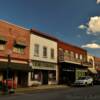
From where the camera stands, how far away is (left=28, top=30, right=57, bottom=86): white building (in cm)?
3916

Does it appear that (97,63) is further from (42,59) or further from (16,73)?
(16,73)

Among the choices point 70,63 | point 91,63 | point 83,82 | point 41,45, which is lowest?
point 83,82

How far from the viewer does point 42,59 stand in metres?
41.8

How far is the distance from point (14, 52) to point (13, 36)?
83.4 inches

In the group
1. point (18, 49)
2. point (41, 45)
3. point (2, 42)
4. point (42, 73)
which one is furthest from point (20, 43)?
point (42, 73)

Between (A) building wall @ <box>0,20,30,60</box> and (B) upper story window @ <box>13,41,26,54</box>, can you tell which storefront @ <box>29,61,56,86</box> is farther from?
(B) upper story window @ <box>13,41,26,54</box>

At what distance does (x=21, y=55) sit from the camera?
3644 centimetres

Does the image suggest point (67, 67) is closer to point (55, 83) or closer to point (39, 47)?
point (55, 83)

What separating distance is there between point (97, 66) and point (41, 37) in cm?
3342

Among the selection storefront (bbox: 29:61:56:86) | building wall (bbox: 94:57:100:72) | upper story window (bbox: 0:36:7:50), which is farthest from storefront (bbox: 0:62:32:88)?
building wall (bbox: 94:57:100:72)

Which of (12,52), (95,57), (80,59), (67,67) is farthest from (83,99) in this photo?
(95,57)

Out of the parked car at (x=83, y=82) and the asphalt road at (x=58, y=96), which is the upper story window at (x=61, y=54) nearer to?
the parked car at (x=83, y=82)

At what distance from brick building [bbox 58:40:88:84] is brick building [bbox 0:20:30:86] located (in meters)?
11.7

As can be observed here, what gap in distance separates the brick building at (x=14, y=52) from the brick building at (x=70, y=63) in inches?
459
